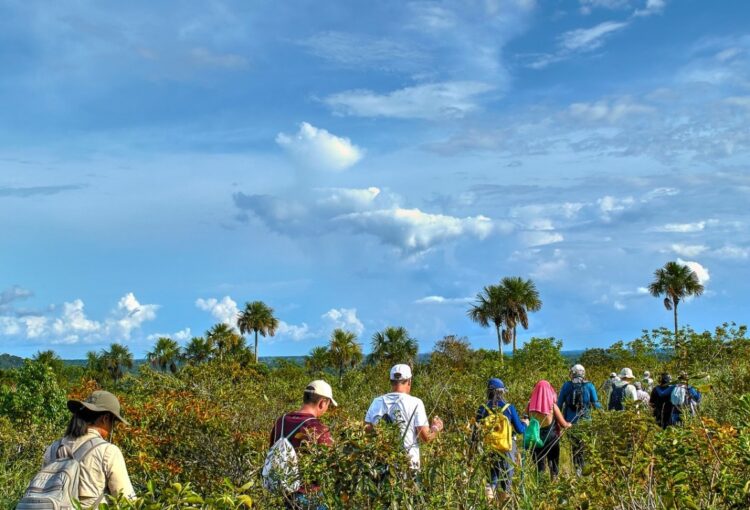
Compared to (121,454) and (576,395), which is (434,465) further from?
(576,395)

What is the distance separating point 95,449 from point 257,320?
62.3 meters

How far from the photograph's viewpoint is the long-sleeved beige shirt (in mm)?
4258

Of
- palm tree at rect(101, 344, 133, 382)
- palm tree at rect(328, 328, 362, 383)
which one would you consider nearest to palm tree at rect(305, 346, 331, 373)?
palm tree at rect(328, 328, 362, 383)

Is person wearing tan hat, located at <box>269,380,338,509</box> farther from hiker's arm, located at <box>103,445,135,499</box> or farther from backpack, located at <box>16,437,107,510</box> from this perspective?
backpack, located at <box>16,437,107,510</box>

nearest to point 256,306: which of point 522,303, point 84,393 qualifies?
point 522,303

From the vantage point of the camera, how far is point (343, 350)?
180ft

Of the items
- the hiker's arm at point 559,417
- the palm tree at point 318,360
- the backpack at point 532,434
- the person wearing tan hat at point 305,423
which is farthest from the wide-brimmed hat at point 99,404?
the palm tree at point 318,360

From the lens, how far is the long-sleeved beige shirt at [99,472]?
426 centimetres

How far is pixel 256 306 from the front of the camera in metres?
66.0

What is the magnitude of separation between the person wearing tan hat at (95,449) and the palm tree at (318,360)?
45.1 meters

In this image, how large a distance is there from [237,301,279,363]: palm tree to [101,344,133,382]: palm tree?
9.41m

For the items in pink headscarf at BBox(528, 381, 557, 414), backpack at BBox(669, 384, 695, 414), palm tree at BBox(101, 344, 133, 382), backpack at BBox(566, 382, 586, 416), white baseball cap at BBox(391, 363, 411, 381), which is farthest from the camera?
palm tree at BBox(101, 344, 133, 382)

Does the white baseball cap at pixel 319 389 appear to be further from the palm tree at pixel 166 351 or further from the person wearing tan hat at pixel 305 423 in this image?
the palm tree at pixel 166 351

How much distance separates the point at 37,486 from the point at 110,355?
64323 mm
